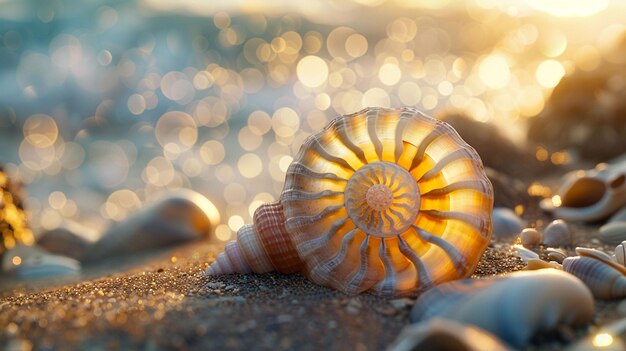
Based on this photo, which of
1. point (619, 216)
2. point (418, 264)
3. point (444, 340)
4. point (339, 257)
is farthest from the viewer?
point (619, 216)

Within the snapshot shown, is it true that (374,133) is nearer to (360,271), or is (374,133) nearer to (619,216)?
(360,271)

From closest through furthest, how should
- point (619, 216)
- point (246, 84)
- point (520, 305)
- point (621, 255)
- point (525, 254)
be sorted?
point (520, 305)
point (621, 255)
point (525, 254)
point (619, 216)
point (246, 84)

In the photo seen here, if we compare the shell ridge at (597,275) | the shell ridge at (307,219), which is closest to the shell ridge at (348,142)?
the shell ridge at (307,219)

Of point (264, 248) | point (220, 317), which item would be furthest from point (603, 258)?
point (220, 317)

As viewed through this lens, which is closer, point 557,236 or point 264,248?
point 264,248

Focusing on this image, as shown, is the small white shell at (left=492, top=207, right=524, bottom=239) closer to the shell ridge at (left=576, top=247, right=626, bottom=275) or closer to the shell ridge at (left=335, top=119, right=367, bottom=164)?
the shell ridge at (left=576, top=247, right=626, bottom=275)

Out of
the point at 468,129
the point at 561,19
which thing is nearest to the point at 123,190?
the point at 468,129

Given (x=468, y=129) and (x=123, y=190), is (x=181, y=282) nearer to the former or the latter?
(x=468, y=129)
